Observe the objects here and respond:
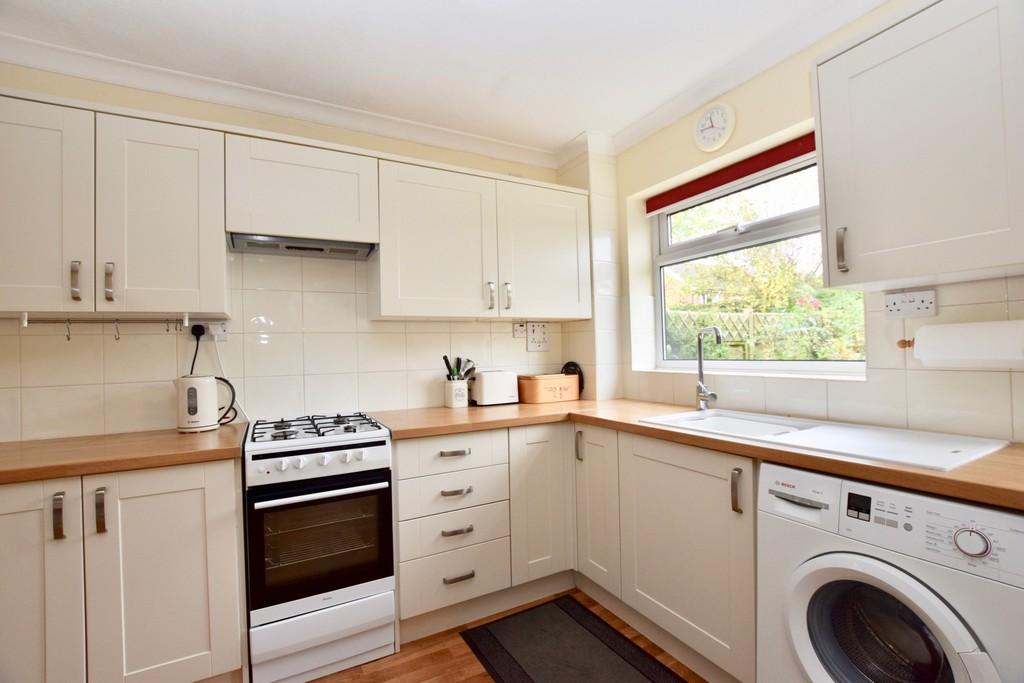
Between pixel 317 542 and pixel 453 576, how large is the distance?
59cm

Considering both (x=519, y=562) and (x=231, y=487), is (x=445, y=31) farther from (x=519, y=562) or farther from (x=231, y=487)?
(x=519, y=562)

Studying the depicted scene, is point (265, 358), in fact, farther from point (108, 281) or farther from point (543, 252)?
point (543, 252)

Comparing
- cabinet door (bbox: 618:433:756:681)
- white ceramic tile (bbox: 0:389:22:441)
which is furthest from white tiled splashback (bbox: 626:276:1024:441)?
white ceramic tile (bbox: 0:389:22:441)

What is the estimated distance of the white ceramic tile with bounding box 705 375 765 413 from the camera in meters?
2.06

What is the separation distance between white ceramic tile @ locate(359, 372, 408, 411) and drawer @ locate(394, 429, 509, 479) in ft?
2.01

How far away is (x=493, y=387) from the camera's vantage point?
8.48 feet

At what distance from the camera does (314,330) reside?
2.32 metres

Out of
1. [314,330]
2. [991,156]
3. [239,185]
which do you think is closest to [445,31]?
[239,185]

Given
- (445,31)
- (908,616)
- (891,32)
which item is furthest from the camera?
(445,31)

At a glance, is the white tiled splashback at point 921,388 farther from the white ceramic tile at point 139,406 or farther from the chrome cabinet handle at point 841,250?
the white ceramic tile at point 139,406

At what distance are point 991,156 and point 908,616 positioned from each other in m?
1.14

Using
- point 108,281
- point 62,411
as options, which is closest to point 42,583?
point 62,411

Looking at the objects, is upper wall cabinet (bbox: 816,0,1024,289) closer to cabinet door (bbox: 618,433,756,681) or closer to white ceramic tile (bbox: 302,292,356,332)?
cabinet door (bbox: 618,433,756,681)

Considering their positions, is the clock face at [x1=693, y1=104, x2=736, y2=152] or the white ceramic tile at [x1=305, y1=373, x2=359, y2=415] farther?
the white ceramic tile at [x1=305, y1=373, x2=359, y2=415]
